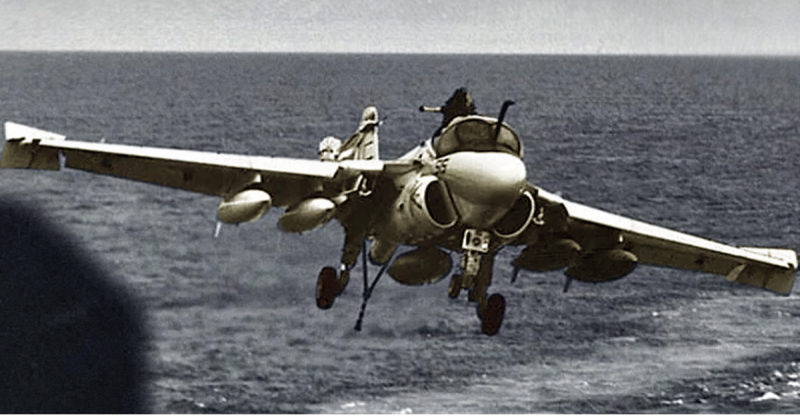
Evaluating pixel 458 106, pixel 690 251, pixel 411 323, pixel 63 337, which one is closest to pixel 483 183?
pixel 458 106

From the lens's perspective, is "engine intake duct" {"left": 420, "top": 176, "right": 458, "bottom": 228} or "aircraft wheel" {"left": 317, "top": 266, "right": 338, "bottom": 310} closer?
"engine intake duct" {"left": 420, "top": 176, "right": 458, "bottom": 228}

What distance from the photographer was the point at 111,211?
17938 cm

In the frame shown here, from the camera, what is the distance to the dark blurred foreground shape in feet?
479

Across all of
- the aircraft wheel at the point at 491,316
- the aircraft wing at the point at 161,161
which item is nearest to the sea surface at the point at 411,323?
the aircraft wing at the point at 161,161

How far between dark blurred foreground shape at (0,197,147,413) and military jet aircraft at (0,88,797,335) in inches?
4108

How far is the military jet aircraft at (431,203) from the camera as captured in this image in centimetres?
3378

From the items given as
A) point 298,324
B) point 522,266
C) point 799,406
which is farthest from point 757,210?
point 522,266

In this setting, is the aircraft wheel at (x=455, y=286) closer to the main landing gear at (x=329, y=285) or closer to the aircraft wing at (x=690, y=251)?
the aircraft wing at (x=690, y=251)

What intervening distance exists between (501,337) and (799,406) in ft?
138

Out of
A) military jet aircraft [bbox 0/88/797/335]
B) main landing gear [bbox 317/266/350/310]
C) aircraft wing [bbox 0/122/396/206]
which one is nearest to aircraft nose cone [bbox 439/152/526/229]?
military jet aircraft [bbox 0/88/797/335]

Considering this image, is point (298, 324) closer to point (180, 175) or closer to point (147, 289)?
point (147, 289)

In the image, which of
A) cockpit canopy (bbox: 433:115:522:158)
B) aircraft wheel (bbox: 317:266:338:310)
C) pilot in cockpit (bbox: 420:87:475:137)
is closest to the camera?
cockpit canopy (bbox: 433:115:522:158)

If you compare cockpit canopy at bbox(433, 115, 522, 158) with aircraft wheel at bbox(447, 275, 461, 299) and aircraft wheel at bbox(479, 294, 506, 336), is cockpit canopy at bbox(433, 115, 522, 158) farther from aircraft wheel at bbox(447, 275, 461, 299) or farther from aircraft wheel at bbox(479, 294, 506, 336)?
aircraft wheel at bbox(479, 294, 506, 336)

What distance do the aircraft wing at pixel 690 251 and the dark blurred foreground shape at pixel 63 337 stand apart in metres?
105
